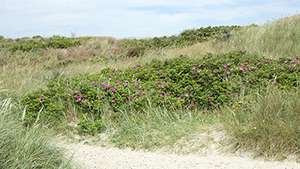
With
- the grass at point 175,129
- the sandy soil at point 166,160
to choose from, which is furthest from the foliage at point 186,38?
the sandy soil at point 166,160

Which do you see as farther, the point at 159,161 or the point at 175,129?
the point at 175,129

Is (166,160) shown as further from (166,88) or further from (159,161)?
(166,88)

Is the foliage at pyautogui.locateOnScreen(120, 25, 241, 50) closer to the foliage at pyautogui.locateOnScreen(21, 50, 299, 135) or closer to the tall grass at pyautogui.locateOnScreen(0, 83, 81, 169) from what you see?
the foliage at pyautogui.locateOnScreen(21, 50, 299, 135)

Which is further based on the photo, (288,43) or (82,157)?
(288,43)

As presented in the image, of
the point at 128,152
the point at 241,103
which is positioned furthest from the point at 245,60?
the point at 128,152

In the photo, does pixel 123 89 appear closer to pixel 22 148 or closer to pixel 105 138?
pixel 105 138

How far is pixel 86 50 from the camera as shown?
43.0ft

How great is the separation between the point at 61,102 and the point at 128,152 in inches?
76.6

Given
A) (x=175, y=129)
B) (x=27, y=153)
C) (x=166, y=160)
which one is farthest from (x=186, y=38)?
(x=27, y=153)

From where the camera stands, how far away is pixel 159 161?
363cm

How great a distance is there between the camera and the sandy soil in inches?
133

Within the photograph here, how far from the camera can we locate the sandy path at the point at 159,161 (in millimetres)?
3367

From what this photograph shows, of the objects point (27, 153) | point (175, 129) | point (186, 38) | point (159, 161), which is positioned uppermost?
point (186, 38)

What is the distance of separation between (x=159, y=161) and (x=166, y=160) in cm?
11
